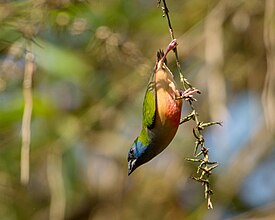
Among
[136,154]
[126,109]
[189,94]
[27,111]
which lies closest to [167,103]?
[189,94]

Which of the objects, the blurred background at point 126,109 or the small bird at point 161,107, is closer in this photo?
the small bird at point 161,107

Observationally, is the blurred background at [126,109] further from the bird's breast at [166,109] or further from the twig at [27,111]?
the bird's breast at [166,109]

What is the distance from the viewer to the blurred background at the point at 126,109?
2862mm

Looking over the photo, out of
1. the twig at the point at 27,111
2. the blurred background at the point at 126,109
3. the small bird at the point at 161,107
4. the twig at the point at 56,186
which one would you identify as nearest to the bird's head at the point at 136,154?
the small bird at the point at 161,107

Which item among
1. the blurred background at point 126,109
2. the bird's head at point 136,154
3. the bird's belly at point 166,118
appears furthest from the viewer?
the blurred background at point 126,109

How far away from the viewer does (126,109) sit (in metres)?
3.46

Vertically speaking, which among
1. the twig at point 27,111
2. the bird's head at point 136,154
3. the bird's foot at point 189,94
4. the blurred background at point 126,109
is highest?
the blurred background at point 126,109

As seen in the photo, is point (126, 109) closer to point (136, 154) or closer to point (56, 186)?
point (56, 186)

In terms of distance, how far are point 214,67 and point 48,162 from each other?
752 millimetres

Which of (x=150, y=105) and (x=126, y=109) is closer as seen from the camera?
(x=150, y=105)

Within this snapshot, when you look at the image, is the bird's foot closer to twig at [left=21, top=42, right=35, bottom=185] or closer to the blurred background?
twig at [left=21, top=42, right=35, bottom=185]

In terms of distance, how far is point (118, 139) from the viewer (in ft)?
11.9

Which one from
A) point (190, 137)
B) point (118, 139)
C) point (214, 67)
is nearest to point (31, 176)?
point (118, 139)

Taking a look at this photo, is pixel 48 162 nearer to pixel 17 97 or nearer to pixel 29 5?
pixel 17 97
